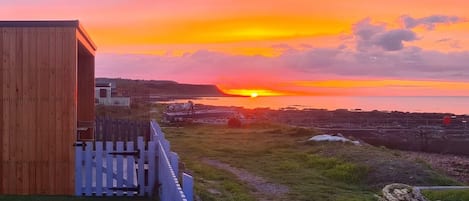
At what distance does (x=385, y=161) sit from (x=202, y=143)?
10820 millimetres

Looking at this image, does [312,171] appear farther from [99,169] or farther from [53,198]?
[53,198]

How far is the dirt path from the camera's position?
42.0 feet

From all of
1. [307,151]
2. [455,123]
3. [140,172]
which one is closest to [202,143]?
[307,151]

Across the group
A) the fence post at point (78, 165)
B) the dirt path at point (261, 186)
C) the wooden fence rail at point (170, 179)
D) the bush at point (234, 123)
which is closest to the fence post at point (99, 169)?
the fence post at point (78, 165)

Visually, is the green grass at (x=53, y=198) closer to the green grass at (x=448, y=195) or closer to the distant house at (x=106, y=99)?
the green grass at (x=448, y=195)

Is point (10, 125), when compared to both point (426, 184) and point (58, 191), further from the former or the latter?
point (426, 184)

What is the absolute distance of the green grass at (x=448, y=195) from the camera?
12617mm

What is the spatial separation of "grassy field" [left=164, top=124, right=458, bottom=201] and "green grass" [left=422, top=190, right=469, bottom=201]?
1.24 meters

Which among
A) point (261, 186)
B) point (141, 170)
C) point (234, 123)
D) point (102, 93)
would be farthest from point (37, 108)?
point (102, 93)

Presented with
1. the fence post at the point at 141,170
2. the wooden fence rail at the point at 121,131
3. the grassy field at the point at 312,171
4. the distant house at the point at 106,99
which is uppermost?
the distant house at the point at 106,99

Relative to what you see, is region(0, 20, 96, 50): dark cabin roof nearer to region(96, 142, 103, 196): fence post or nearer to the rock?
region(96, 142, 103, 196): fence post

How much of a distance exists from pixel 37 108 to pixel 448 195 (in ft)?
28.1

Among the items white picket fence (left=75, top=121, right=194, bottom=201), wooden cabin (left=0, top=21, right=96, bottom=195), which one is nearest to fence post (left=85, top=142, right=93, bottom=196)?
white picket fence (left=75, top=121, right=194, bottom=201)

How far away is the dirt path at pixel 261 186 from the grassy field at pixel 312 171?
15cm
